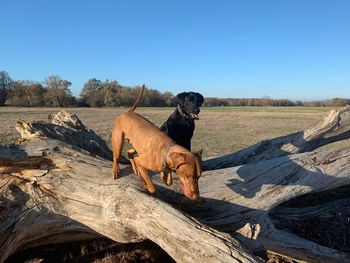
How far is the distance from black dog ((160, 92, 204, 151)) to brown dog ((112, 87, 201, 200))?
1.94 m

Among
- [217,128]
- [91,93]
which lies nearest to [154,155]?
[217,128]

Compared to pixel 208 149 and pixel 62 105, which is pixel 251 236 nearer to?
pixel 208 149

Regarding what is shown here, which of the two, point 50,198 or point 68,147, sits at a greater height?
point 68,147

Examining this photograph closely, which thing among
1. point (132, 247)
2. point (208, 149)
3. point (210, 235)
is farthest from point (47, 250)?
point (208, 149)

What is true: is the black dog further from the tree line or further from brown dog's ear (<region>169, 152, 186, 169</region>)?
the tree line

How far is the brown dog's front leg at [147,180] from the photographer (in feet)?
13.1

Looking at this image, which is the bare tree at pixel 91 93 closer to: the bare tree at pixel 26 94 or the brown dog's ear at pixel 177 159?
the bare tree at pixel 26 94

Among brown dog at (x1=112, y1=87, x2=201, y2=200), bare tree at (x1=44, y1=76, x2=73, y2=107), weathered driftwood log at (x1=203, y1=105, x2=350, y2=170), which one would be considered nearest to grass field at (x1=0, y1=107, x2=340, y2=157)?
weathered driftwood log at (x1=203, y1=105, x2=350, y2=170)

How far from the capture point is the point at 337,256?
4.69 m

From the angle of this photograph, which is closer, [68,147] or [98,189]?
[98,189]

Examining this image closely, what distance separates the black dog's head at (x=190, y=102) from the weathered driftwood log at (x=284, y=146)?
40.3 inches

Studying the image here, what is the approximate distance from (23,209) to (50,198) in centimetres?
31

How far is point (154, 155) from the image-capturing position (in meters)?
4.01

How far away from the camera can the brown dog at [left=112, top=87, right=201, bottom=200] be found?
3.68 metres
